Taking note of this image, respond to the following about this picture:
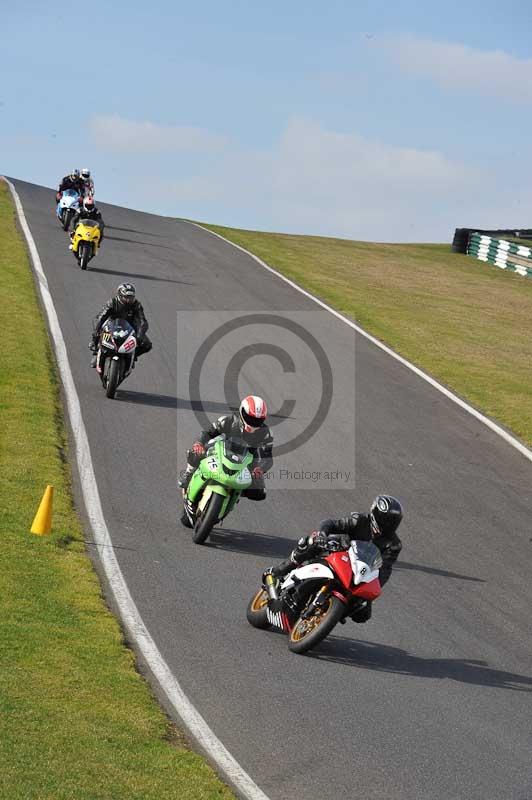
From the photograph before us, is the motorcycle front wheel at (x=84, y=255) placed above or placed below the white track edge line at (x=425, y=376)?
above

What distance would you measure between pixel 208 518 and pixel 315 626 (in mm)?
2955

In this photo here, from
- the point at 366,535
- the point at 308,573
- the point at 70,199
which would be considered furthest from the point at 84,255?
the point at 308,573

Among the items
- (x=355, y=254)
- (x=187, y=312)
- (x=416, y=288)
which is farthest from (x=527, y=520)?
(x=355, y=254)

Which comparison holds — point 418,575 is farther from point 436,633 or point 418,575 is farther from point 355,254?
point 355,254

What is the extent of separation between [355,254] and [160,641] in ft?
145

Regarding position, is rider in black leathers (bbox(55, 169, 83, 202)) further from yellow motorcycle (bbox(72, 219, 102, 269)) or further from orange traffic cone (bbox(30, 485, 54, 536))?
orange traffic cone (bbox(30, 485, 54, 536))

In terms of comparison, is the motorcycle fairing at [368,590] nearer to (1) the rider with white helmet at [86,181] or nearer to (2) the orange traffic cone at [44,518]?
(2) the orange traffic cone at [44,518]

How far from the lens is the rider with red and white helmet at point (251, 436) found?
511 inches

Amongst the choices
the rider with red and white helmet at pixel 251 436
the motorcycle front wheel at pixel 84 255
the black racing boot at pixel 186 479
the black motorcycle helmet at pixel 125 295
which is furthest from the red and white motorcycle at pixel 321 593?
the motorcycle front wheel at pixel 84 255

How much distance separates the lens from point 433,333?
106ft

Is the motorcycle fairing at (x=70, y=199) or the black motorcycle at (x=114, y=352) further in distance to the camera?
the motorcycle fairing at (x=70, y=199)

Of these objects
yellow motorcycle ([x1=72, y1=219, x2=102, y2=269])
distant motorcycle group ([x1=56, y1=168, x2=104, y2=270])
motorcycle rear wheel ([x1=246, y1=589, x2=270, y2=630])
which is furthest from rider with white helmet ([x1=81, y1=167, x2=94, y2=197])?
motorcycle rear wheel ([x1=246, y1=589, x2=270, y2=630])

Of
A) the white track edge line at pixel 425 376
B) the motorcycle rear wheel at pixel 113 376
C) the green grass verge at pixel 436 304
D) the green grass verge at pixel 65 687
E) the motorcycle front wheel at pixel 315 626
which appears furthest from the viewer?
the green grass verge at pixel 436 304

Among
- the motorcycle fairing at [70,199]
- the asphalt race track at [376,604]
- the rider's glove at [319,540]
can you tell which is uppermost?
the motorcycle fairing at [70,199]
